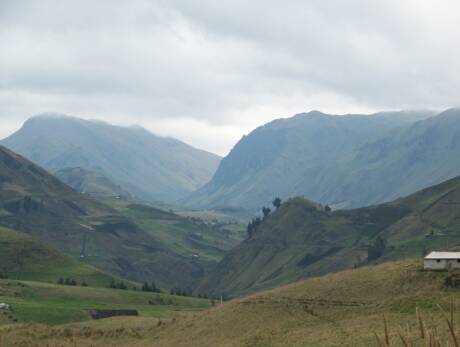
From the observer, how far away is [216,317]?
354ft

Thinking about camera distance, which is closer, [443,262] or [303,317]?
[303,317]

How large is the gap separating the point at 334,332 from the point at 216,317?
97.0 feet

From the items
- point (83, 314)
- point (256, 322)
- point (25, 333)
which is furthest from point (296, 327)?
point (83, 314)

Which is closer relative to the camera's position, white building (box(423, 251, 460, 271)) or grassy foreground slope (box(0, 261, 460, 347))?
grassy foreground slope (box(0, 261, 460, 347))

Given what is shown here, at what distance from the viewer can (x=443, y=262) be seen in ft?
323

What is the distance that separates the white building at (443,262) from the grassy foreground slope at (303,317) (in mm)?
1629

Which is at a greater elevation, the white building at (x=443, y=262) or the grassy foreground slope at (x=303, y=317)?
the white building at (x=443, y=262)

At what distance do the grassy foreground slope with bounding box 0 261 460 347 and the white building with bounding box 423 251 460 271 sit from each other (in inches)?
64.1

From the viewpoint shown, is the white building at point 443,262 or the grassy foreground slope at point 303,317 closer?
the grassy foreground slope at point 303,317

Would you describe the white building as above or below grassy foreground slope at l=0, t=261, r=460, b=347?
above

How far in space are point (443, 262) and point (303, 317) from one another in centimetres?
2123

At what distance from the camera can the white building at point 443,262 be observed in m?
98.0

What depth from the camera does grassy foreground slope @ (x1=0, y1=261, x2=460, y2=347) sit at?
84562mm

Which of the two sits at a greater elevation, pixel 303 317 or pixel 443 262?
pixel 443 262
